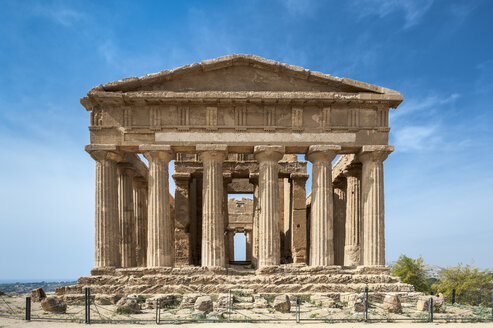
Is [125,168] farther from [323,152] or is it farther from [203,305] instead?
[323,152]

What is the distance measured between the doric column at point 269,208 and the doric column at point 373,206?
3950 millimetres

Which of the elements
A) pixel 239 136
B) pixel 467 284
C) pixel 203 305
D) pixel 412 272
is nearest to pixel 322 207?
pixel 239 136

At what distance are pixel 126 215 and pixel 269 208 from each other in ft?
26.4

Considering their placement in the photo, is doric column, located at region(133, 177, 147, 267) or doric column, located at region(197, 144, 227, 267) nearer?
doric column, located at region(197, 144, 227, 267)

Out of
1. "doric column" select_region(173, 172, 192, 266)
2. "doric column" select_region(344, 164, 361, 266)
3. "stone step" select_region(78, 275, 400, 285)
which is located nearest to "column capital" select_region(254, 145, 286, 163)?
"doric column" select_region(344, 164, 361, 266)

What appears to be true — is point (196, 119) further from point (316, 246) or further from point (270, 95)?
point (316, 246)

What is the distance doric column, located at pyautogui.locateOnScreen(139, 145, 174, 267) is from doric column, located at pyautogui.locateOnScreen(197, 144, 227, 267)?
1629mm

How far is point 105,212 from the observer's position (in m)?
17.8

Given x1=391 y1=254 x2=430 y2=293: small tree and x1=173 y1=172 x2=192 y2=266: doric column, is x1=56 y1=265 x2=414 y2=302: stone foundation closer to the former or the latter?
x1=173 y1=172 x2=192 y2=266: doric column

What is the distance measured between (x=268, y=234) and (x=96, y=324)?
847 cm

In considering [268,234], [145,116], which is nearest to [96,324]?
[268,234]

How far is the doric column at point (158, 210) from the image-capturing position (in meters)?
17.6

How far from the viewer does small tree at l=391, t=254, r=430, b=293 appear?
32344 mm

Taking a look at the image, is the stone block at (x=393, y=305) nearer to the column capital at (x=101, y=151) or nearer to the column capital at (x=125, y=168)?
the column capital at (x=101, y=151)
